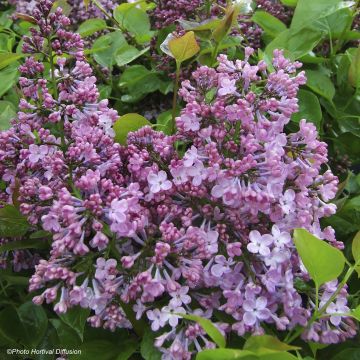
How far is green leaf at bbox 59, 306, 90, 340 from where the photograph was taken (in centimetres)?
93

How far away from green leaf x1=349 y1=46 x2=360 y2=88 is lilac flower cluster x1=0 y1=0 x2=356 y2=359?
0.32m

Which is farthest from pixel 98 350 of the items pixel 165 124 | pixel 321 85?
pixel 321 85

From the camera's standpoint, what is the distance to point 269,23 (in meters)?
1.40

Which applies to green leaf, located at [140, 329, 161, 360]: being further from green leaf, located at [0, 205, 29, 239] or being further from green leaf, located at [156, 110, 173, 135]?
green leaf, located at [156, 110, 173, 135]

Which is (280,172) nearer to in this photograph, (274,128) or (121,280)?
(274,128)

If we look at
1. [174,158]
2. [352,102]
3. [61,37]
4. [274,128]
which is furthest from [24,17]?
[352,102]

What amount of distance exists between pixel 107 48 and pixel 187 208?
0.67m

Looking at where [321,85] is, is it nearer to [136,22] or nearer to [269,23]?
[269,23]

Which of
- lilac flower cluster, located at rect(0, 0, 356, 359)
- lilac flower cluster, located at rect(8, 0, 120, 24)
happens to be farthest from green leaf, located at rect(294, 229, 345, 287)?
lilac flower cluster, located at rect(8, 0, 120, 24)

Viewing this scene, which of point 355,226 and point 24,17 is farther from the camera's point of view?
point 355,226

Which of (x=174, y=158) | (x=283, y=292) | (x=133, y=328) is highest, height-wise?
(x=174, y=158)

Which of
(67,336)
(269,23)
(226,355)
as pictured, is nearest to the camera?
(226,355)

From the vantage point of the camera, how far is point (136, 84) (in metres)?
1.40

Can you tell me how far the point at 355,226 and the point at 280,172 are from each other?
0.38 metres
